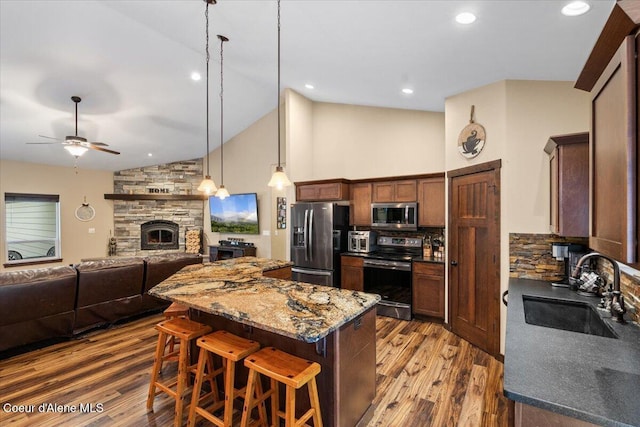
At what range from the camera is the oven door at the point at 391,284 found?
Result: 4.34 meters

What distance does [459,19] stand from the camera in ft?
7.12

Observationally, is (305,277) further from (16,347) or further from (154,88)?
(154,88)

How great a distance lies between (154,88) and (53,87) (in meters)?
1.28

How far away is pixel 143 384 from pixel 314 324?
6.79ft

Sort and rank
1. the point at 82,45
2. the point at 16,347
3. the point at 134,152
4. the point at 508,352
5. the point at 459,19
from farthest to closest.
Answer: the point at 134,152, the point at 82,45, the point at 16,347, the point at 459,19, the point at 508,352

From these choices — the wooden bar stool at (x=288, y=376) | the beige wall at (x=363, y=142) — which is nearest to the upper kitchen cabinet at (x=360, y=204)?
the beige wall at (x=363, y=142)

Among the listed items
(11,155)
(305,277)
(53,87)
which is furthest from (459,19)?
(11,155)

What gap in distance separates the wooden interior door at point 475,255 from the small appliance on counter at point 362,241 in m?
1.39

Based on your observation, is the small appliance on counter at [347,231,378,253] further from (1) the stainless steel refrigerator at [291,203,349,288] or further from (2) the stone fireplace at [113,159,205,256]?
(2) the stone fireplace at [113,159,205,256]

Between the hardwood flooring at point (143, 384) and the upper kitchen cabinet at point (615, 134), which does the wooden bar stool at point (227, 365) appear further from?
the upper kitchen cabinet at point (615, 134)

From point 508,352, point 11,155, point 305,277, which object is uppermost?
point 11,155

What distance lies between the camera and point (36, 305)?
3.17 metres

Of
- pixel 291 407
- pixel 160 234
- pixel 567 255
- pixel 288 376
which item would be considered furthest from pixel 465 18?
pixel 160 234

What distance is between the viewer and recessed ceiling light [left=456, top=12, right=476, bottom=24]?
2.10 meters
